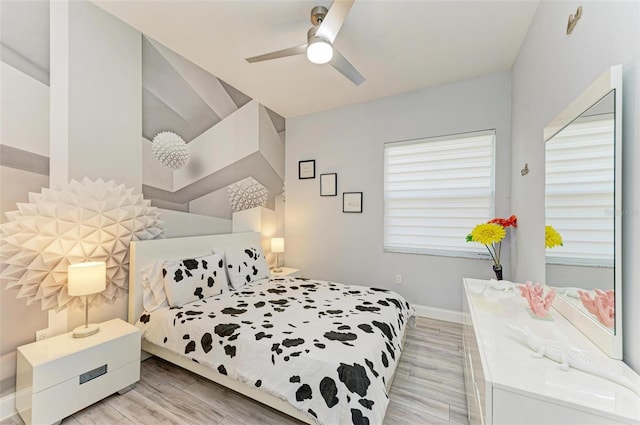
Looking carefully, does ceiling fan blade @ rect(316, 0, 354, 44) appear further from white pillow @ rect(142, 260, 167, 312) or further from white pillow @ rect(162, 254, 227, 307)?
white pillow @ rect(142, 260, 167, 312)

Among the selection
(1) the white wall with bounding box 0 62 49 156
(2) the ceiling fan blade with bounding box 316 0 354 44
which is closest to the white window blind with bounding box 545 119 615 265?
(2) the ceiling fan blade with bounding box 316 0 354 44

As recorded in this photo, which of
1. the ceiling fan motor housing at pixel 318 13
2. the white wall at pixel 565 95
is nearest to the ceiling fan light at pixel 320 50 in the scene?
the ceiling fan motor housing at pixel 318 13

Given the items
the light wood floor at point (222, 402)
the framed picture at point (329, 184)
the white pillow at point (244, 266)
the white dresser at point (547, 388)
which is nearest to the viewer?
the white dresser at point (547, 388)

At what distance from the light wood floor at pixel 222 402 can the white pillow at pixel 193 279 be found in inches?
23.4

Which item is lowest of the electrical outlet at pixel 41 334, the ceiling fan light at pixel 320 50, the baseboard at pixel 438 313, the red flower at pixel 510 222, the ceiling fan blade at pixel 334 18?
the baseboard at pixel 438 313

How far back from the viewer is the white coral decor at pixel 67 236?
5.52ft

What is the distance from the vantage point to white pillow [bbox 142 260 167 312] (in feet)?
7.25

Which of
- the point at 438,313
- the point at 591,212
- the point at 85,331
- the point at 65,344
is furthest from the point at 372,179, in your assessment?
the point at 65,344

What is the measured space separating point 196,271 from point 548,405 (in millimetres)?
2456

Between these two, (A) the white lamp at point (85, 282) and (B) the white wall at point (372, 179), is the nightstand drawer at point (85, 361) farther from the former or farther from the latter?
(B) the white wall at point (372, 179)

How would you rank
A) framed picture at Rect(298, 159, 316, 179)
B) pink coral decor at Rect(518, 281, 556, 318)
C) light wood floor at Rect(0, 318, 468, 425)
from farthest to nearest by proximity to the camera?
1. framed picture at Rect(298, 159, 316, 179)
2. light wood floor at Rect(0, 318, 468, 425)
3. pink coral decor at Rect(518, 281, 556, 318)

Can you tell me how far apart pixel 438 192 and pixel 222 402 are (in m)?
3.02

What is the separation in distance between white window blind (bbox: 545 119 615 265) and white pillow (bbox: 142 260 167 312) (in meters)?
2.80

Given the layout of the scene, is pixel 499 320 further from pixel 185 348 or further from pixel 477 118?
pixel 477 118
